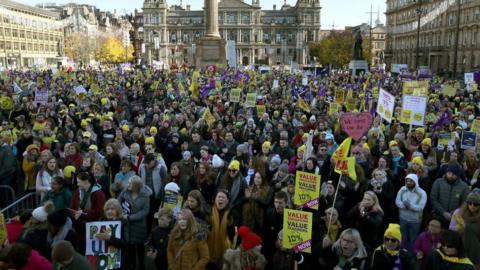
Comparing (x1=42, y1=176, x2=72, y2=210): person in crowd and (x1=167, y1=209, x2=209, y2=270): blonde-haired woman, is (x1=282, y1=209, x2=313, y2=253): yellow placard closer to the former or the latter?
(x1=167, y1=209, x2=209, y2=270): blonde-haired woman

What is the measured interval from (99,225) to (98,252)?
314 mm

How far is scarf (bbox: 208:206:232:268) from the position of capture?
6109mm

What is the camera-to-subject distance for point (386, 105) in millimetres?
11945

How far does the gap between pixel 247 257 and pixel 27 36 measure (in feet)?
345

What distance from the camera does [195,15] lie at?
14350 centimetres

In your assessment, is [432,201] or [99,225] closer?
[99,225]

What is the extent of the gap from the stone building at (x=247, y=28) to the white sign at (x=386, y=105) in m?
129

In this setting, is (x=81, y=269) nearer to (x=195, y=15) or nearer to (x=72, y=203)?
(x=72, y=203)

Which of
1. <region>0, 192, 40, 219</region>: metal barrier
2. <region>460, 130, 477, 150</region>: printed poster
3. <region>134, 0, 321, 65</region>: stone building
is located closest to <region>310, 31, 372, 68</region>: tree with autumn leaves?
<region>134, 0, 321, 65</region>: stone building

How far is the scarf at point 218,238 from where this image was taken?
6.11 metres

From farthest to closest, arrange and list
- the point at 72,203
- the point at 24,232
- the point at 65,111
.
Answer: the point at 65,111 → the point at 72,203 → the point at 24,232

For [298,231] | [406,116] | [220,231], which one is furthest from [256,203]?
[406,116]

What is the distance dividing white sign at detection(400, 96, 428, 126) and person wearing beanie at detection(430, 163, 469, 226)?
475 cm

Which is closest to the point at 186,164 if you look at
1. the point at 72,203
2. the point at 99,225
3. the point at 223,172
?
the point at 223,172
